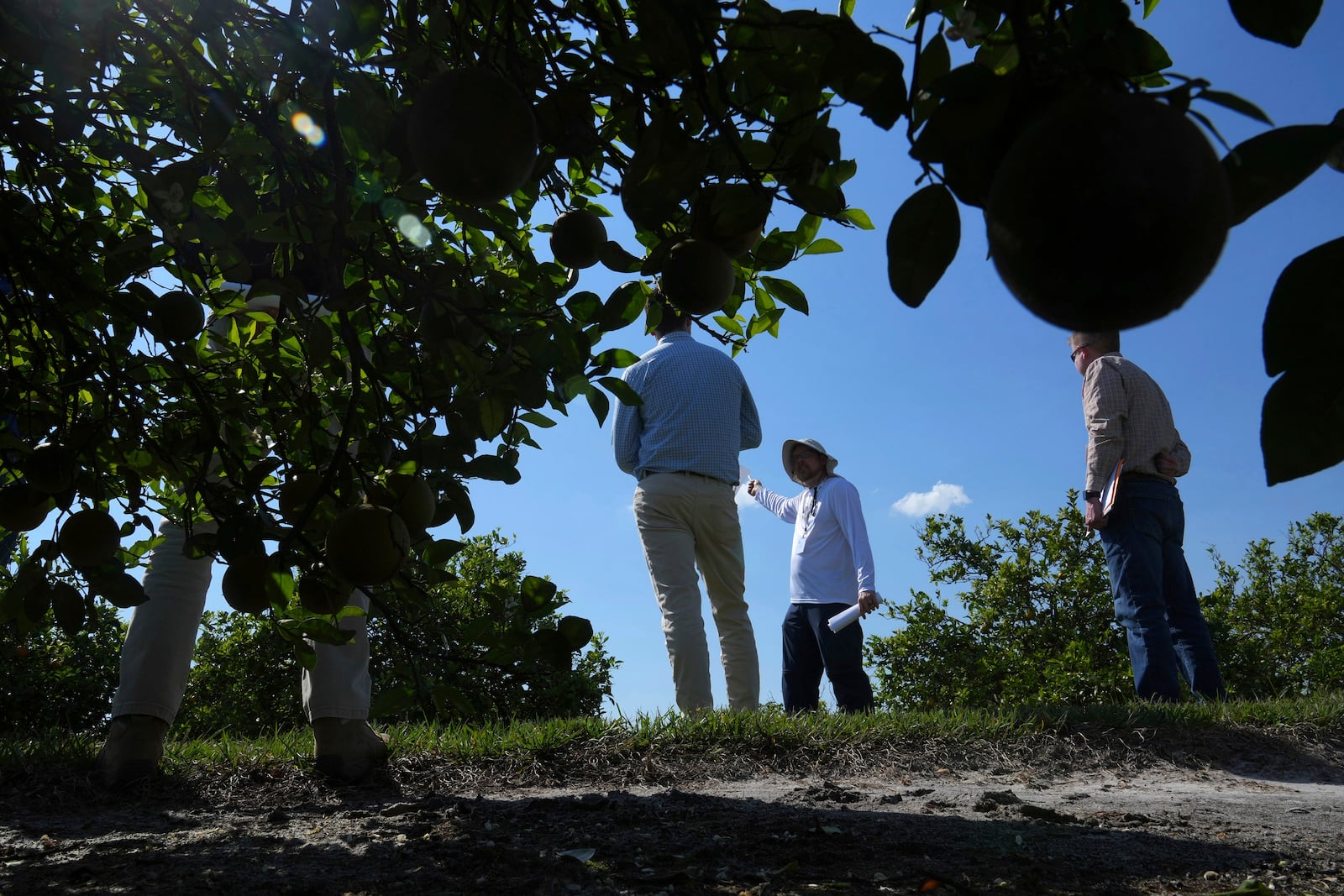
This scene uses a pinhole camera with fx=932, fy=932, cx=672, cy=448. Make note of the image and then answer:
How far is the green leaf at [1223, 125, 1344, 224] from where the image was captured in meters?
→ 0.79

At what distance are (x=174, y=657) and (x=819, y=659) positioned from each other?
403 centimetres

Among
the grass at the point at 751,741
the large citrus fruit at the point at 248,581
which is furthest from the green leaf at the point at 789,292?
the grass at the point at 751,741

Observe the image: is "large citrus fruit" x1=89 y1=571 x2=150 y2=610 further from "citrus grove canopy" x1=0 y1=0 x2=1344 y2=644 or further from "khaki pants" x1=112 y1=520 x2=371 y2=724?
"khaki pants" x1=112 y1=520 x2=371 y2=724

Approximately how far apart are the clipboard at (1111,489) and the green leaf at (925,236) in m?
4.57

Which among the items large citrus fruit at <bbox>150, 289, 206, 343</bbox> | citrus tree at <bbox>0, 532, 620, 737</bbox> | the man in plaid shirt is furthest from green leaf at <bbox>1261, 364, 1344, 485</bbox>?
citrus tree at <bbox>0, 532, 620, 737</bbox>

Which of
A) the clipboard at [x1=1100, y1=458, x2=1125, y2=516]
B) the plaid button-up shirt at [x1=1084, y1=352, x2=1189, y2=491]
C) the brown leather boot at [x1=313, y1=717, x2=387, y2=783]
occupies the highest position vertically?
the plaid button-up shirt at [x1=1084, y1=352, x2=1189, y2=491]

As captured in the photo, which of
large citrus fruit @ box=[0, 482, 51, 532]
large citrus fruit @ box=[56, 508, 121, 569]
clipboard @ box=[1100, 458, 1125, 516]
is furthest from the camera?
clipboard @ box=[1100, 458, 1125, 516]

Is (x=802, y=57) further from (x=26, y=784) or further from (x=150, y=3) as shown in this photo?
(x=26, y=784)

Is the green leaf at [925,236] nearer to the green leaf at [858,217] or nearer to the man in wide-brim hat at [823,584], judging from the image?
the green leaf at [858,217]

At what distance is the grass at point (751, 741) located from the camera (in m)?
3.93

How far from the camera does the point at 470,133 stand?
1.30 metres

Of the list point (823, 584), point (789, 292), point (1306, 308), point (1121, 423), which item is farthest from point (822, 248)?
point (823, 584)

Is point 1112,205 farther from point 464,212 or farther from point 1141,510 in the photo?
point 1141,510

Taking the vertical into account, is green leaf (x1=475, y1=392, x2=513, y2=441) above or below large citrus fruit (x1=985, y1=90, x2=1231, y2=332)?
above
